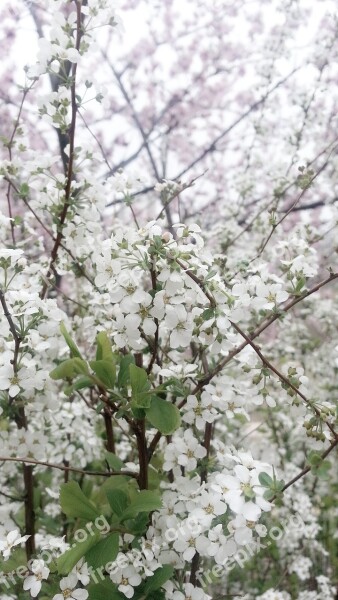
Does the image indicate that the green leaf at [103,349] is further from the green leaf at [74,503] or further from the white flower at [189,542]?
the white flower at [189,542]

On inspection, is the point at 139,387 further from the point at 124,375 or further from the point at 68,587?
the point at 68,587

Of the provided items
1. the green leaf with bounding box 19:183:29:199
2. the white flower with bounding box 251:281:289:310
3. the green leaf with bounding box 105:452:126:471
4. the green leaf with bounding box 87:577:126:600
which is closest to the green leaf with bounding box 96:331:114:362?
the green leaf with bounding box 105:452:126:471

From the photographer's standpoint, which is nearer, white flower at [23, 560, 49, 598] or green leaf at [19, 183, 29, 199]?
white flower at [23, 560, 49, 598]

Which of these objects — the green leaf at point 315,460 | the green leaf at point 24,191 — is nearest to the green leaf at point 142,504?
the green leaf at point 315,460

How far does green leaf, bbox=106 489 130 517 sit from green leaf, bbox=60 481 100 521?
0.12ft

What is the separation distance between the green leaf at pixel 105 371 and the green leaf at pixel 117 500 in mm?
202

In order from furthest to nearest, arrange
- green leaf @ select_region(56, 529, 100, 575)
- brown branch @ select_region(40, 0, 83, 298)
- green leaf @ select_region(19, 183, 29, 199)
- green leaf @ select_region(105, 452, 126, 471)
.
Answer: green leaf @ select_region(19, 183, 29, 199), brown branch @ select_region(40, 0, 83, 298), green leaf @ select_region(105, 452, 126, 471), green leaf @ select_region(56, 529, 100, 575)

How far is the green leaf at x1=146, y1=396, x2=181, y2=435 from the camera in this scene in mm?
1113

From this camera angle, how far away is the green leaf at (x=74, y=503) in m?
1.08

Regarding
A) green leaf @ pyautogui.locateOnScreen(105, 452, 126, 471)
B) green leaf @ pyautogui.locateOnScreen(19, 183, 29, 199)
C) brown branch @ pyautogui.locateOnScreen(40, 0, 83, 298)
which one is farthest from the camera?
green leaf @ pyautogui.locateOnScreen(19, 183, 29, 199)

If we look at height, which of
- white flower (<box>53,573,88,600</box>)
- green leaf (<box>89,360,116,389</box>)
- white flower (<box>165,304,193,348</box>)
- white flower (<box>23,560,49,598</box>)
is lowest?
white flower (<box>53,573,88,600</box>)

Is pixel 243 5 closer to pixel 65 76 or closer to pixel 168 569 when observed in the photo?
pixel 65 76

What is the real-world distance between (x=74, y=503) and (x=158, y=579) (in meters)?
0.22

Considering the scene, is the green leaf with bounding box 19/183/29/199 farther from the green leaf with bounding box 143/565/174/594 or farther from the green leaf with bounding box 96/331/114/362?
the green leaf with bounding box 143/565/174/594
